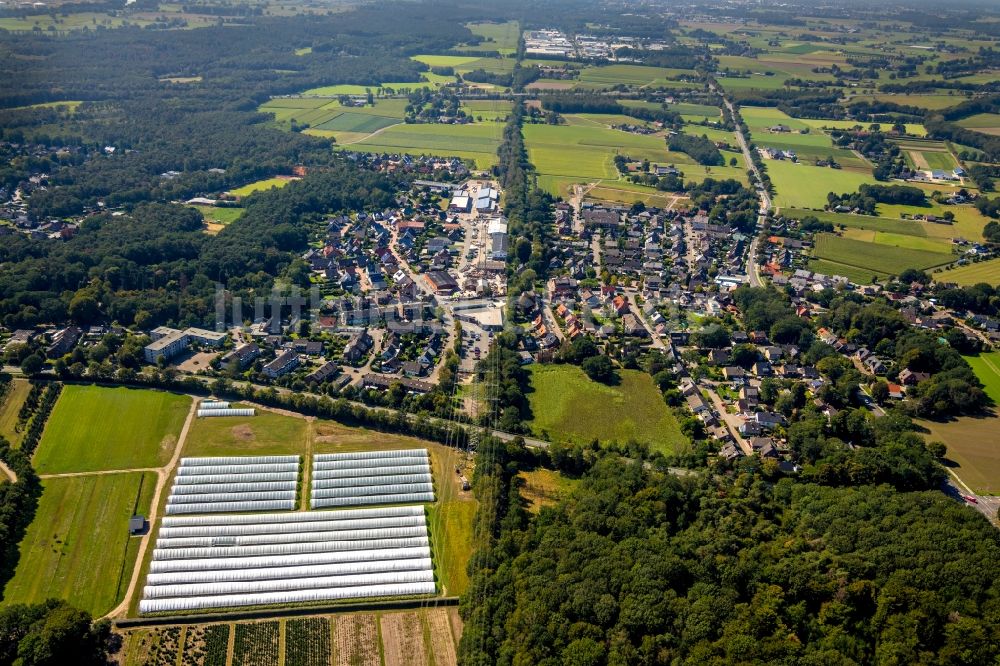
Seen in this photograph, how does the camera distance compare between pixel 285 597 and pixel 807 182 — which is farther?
pixel 807 182

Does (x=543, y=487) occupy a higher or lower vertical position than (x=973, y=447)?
lower

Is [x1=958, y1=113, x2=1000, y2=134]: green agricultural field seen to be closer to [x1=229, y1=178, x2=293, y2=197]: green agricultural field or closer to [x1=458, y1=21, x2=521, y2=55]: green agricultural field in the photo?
[x1=458, y1=21, x2=521, y2=55]: green agricultural field

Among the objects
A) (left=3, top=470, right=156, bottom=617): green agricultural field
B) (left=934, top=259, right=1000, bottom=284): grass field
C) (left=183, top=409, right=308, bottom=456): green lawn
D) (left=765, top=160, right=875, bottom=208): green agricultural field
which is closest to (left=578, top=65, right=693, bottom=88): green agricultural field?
(left=765, top=160, right=875, bottom=208): green agricultural field

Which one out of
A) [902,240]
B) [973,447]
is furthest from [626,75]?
[973,447]

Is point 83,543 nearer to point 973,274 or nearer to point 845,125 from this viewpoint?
point 973,274

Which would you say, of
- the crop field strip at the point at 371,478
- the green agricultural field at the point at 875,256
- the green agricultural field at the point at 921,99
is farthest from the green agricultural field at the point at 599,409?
the green agricultural field at the point at 921,99

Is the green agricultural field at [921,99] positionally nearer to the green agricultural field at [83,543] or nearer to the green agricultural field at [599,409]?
the green agricultural field at [599,409]
